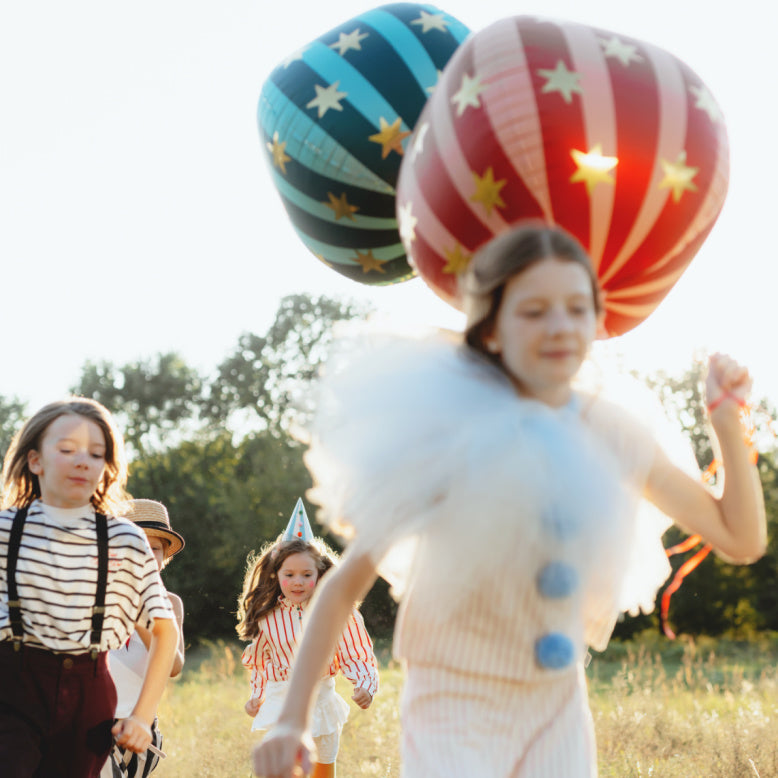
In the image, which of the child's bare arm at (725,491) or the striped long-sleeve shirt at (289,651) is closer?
the child's bare arm at (725,491)

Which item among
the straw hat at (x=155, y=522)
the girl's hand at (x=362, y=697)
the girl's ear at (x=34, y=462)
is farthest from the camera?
the straw hat at (x=155, y=522)

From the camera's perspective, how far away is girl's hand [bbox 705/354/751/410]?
2.28m

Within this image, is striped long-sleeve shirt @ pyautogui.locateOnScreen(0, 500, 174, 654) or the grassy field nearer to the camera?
striped long-sleeve shirt @ pyautogui.locateOnScreen(0, 500, 174, 654)

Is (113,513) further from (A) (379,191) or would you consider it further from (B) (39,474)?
(A) (379,191)

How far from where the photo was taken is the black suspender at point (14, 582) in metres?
3.38

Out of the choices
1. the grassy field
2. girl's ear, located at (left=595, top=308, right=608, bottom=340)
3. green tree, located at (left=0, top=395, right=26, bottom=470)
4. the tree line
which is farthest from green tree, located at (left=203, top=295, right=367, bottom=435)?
girl's ear, located at (left=595, top=308, right=608, bottom=340)

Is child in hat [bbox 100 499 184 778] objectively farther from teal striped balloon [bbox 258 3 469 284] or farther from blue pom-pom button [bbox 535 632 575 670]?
blue pom-pom button [bbox 535 632 575 670]

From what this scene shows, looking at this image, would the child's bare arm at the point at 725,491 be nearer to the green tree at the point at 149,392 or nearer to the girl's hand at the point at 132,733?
the girl's hand at the point at 132,733

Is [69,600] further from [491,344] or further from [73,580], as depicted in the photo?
[491,344]

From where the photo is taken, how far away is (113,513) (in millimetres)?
3875

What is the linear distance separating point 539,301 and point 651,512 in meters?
0.64

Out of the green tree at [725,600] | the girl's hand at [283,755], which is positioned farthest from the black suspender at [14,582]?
the green tree at [725,600]

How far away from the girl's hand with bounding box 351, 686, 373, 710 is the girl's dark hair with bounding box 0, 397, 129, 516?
1.83 m

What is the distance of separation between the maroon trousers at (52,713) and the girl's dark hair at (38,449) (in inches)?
24.0
